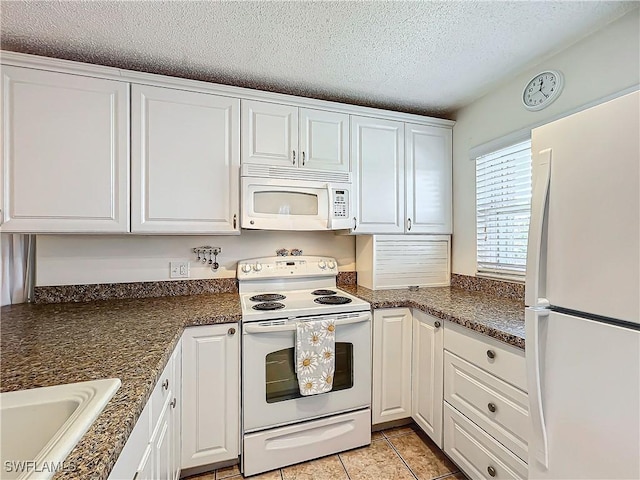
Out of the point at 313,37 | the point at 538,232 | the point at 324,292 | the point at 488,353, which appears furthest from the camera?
the point at 324,292

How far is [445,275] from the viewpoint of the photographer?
8.30 feet

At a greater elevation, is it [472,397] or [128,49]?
[128,49]

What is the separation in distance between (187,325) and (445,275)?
6.45 feet

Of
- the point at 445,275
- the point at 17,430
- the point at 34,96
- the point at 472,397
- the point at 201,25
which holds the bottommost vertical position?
the point at 472,397

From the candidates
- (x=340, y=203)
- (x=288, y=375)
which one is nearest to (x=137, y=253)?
(x=288, y=375)

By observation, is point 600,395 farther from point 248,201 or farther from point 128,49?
point 128,49

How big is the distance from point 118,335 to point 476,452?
5.76ft

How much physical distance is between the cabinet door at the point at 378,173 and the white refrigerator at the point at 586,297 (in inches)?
50.3

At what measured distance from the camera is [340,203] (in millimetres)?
2121

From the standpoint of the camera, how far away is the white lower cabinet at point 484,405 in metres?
1.30

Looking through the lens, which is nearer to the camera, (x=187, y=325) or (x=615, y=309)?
(x=615, y=309)

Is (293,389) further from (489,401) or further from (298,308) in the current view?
(489,401)

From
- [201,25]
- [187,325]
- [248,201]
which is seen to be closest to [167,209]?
[248,201]

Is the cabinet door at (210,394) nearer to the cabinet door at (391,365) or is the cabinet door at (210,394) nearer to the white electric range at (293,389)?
the white electric range at (293,389)
